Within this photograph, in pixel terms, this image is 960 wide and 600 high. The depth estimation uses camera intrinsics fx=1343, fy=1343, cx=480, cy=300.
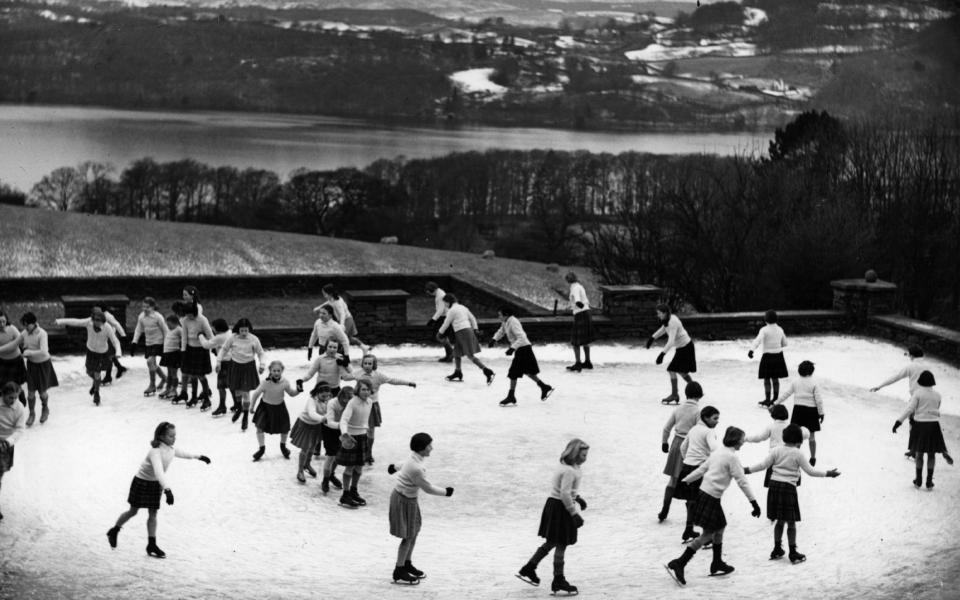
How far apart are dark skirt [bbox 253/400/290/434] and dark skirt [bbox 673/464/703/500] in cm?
557

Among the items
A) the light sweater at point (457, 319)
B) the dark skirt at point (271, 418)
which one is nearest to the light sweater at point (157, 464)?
the dark skirt at point (271, 418)

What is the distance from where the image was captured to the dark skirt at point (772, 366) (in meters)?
21.9

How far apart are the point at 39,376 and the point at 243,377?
123 inches

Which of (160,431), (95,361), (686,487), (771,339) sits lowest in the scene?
(95,361)

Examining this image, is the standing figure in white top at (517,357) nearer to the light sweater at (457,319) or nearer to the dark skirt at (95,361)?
the light sweater at (457,319)

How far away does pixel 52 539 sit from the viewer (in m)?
15.4

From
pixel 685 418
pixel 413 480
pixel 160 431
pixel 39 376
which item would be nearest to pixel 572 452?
pixel 413 480

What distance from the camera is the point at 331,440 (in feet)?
56.3

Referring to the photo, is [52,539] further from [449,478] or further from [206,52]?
[206,52]

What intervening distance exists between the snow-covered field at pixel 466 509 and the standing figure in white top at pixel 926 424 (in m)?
0.43

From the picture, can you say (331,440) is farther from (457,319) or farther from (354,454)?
(457,319)

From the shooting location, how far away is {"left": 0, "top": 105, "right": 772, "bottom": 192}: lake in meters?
90.2

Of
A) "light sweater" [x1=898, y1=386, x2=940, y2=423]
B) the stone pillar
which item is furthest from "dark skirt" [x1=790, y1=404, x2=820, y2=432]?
the stone pillar

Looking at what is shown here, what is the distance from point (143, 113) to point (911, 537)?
327ft
